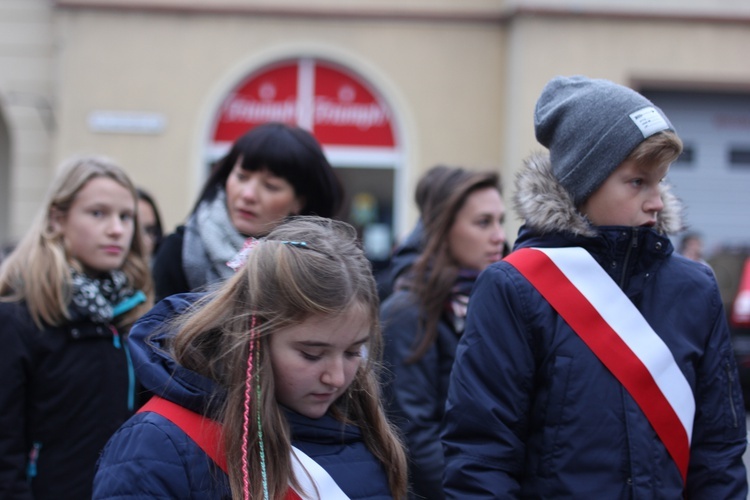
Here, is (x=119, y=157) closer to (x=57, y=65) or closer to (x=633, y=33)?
(x=57, y=65)

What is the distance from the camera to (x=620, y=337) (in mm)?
2262

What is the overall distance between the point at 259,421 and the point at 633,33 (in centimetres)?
1057

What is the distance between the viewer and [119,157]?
11.5m

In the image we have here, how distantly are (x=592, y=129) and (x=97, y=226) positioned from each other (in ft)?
5.68

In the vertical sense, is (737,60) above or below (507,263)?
above

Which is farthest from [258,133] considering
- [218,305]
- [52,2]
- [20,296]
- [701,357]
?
[52,2]

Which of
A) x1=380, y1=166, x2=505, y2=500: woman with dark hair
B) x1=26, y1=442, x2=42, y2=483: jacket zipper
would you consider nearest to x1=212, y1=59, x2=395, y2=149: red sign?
x1=380, y1=166, x2=505, y2=500: woman with dark hair

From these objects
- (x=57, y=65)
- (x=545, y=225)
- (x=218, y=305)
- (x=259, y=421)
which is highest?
(x=57, y=65)

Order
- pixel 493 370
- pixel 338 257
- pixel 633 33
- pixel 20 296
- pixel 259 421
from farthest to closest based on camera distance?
1. pixel 633 33
2. pixel 20 296
3. pixel 493 370
4. pixel 338 257
5. pixel 259 421

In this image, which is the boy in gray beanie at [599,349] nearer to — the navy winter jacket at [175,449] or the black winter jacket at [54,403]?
the navy winter jacket at [175,449]

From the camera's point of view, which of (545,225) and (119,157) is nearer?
(545,225)

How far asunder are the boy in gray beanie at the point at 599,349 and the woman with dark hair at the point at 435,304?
0.69m

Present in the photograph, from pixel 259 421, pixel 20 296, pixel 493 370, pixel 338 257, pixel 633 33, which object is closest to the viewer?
pixel 259 421

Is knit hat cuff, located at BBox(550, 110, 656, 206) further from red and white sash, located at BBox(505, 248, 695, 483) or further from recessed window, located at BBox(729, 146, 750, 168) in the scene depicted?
recessed window, located at BBox(729, 146, 750, 168)
